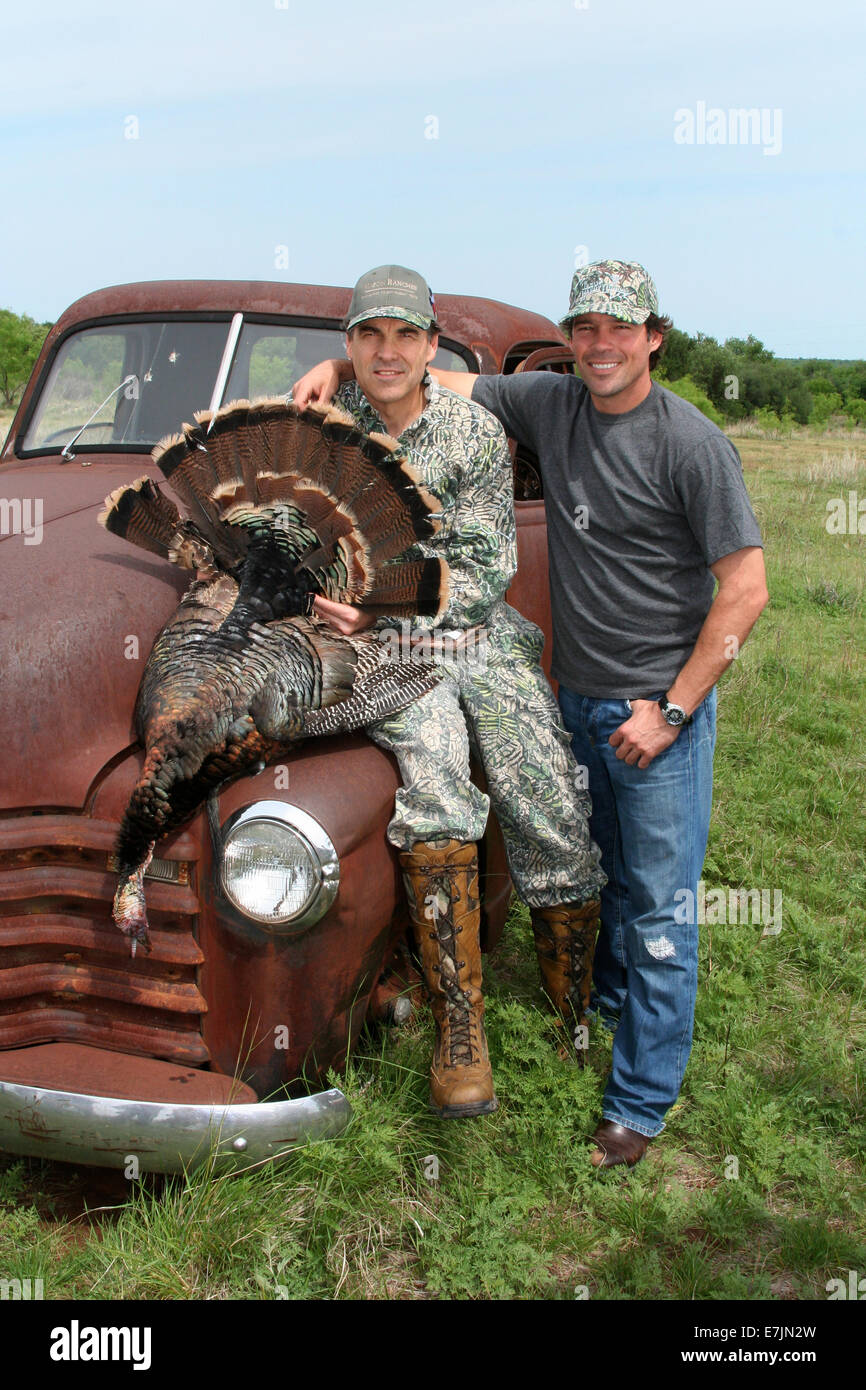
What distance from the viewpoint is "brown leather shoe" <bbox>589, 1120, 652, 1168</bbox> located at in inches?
113

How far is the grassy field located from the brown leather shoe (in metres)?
0.04

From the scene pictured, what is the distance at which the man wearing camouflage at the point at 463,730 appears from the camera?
8.63 feet

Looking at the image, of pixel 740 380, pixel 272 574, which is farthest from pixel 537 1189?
pixel 740 380

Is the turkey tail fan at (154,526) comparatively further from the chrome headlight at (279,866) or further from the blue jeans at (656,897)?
the blue jeans at (656,897)

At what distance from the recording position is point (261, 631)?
258 centimetres

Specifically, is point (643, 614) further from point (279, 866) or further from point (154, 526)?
point (154, 526)

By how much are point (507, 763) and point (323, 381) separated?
48.3 inches

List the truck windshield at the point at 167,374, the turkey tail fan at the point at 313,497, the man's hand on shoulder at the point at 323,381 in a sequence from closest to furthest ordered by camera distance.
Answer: the turkey tail fan at the point at 313,497 → the man's hand on shoulder at the point at 323,381 → the truck windshield at the point at 167,374

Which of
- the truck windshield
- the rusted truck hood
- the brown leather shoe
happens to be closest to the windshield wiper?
the truck windshield

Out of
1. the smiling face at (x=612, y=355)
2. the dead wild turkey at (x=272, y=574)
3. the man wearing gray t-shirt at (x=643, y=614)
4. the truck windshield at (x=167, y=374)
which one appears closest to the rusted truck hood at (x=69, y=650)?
the dead wild turkey at (x=272, y=574)

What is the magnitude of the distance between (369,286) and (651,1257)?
257 centimetres

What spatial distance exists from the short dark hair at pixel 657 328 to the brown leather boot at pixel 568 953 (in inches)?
61.2

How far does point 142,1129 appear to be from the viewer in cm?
227

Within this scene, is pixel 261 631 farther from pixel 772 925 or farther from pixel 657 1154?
pixel 772 925
